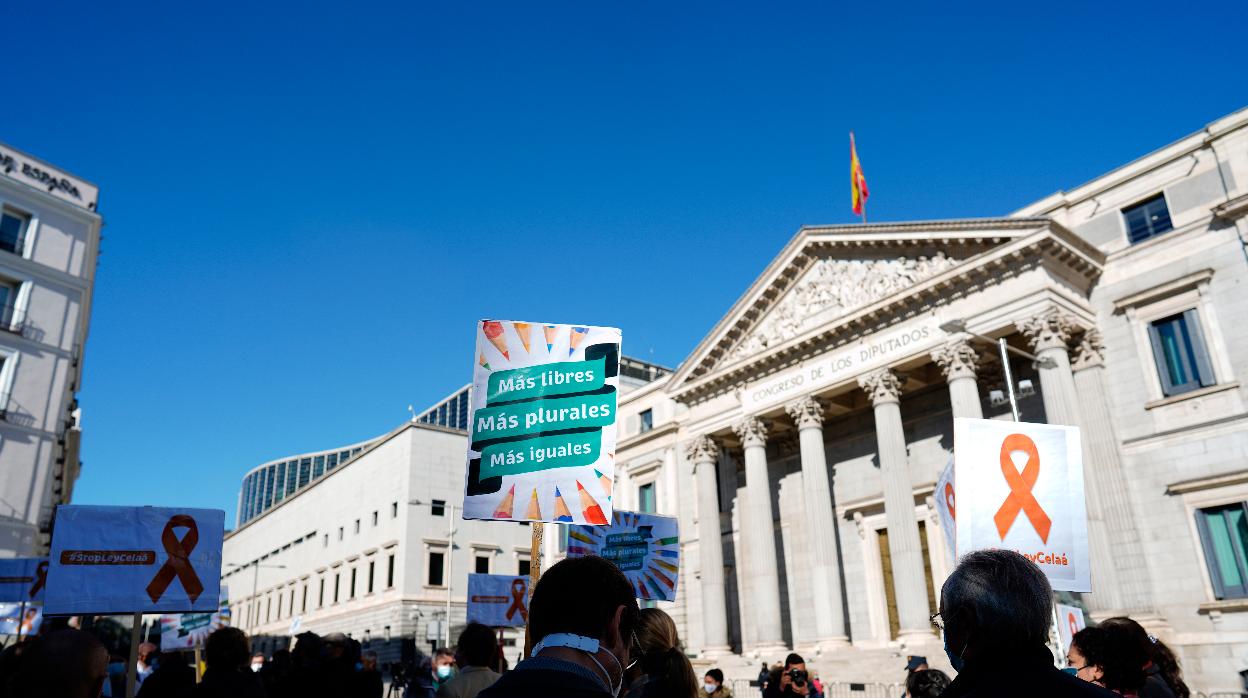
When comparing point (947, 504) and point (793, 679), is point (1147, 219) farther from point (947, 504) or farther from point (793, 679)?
point (793, 679)

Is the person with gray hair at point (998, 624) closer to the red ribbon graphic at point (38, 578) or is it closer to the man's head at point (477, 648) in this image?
the man's head at point (477, 648)

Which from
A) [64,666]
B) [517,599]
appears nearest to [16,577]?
[517,599]

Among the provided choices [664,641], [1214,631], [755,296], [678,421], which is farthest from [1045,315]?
[664,641]

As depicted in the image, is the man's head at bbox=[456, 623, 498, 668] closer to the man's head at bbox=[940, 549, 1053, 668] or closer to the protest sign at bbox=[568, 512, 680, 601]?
the man's head at bbox=[940, 549, 1053, 668]

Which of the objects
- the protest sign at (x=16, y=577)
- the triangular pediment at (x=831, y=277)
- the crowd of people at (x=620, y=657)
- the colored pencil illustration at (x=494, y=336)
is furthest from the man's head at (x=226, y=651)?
the triangular pediment at (x=831, y=277)

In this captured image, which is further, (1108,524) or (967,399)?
(967,399)

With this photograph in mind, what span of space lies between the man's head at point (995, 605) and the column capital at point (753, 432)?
27.9 m

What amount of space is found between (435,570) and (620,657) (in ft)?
165

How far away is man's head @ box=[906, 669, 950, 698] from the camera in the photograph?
5961 mm

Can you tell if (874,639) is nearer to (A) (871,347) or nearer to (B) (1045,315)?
(A) (871,347)

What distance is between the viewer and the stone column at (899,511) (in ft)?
77.2

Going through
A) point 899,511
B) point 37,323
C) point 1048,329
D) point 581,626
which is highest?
point 37,323

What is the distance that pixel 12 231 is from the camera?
101 feet

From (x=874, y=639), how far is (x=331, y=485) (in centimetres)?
4711
